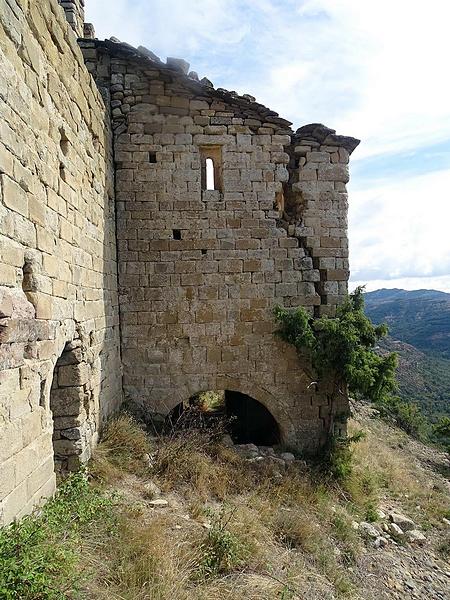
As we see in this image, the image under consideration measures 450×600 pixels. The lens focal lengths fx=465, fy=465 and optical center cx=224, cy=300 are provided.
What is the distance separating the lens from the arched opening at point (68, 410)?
5.10m

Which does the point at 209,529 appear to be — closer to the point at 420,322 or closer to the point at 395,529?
the point at 395,529

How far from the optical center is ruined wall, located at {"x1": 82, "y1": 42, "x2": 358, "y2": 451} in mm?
7559

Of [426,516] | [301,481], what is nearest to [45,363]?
[301,481]

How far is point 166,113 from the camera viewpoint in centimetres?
766

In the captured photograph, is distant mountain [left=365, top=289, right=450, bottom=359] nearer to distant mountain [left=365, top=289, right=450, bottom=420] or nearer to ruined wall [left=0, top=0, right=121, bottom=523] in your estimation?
distant mountain [left=365, top=289, right=450, bottom=420]

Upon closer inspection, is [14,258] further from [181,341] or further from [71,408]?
[181,341]

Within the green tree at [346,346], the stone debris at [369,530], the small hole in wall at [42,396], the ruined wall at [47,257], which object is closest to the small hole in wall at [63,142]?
the ruined wall at [47,257]

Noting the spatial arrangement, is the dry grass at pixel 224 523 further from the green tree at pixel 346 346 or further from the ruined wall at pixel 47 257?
the green tree at pixel 346 346

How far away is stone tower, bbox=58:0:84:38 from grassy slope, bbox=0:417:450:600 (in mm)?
6225

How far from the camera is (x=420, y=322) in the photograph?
2432 inches

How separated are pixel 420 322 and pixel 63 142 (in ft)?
208

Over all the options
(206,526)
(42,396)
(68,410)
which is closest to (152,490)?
(206,526)

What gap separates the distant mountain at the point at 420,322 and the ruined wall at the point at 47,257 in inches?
1425

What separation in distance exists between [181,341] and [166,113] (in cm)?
376
